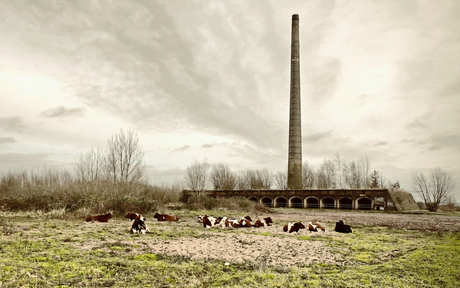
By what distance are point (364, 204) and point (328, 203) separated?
4.71 metres

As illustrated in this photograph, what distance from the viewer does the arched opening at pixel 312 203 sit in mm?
39438

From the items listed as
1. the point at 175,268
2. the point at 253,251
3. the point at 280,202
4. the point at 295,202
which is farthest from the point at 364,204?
the point at 175,268

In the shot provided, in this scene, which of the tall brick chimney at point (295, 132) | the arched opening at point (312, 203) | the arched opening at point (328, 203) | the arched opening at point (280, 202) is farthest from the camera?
the tall brick chimney at point (295, 132)

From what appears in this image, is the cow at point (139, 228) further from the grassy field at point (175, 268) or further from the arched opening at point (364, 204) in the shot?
the arched opening at point (364, 204)

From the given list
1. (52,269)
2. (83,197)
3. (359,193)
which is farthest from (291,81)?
(52,269)

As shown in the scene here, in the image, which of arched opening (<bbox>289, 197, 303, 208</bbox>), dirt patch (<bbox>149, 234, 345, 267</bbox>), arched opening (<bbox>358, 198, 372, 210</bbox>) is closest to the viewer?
dirt patch (<bbox>149, 234, 345, 267</bbox>)

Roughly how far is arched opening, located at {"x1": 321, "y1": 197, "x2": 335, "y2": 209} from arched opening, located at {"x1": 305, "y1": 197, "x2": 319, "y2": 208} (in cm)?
93

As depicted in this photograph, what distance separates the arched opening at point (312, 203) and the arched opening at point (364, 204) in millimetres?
5396

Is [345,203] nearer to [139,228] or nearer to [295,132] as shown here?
[295,132]

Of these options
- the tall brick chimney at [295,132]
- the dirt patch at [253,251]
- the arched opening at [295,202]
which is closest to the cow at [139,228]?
the dirt patch at [253,251]

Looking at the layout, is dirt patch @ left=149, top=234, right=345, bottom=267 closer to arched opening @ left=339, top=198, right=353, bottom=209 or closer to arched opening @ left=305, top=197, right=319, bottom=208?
arched opening @ left=339, top=198, right=353, bottom=209

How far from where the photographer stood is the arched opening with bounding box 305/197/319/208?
129 feet

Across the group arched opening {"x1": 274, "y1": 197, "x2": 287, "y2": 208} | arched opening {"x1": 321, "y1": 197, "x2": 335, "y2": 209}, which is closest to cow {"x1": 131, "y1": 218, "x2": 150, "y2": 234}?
arched opening {"x1": 321, "y1": 197, "x2": 335, "y2": 209}

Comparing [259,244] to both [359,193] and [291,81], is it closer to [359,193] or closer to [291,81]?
[359,193]
